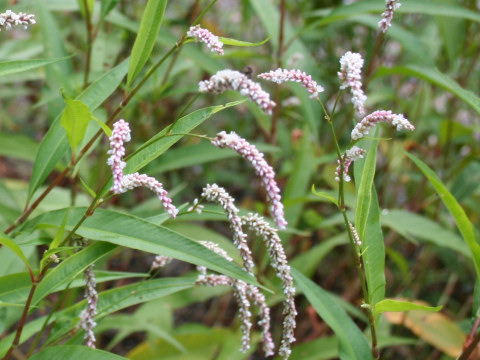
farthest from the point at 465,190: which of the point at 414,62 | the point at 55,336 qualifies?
the point at 55,336

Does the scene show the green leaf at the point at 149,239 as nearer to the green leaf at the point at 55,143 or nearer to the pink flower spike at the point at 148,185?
the pink flower spike at the point at 148,185

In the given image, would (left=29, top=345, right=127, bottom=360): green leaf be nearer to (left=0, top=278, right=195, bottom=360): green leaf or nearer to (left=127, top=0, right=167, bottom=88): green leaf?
(left=0, top=278, right=195, bottom=360): green leaf

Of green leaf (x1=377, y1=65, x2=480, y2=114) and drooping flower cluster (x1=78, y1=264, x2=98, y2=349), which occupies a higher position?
green leaf (x1=377, y1=65, x2=480, y2=114)

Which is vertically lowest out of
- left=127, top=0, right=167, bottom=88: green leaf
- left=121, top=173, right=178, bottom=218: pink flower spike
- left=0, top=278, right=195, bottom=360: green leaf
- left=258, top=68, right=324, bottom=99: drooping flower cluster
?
left=0, top=278, right=195, bottom=360: green leaf

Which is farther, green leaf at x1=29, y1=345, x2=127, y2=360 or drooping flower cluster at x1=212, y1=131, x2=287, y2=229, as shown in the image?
green leaf at x1=29, y1=345, x2=127, y2=360

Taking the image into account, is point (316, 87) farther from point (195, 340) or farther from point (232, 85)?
point (195, 340)

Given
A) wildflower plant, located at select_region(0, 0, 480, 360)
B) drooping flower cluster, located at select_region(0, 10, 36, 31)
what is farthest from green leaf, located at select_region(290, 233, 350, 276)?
drooping flower cluster, located at select_region(0, 10, 36, 31)

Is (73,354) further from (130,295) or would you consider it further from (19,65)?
(19,65)

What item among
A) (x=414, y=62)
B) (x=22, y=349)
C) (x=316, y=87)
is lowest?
(x=22, y=349)

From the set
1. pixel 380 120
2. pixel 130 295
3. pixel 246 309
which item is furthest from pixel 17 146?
pixel 380 120
